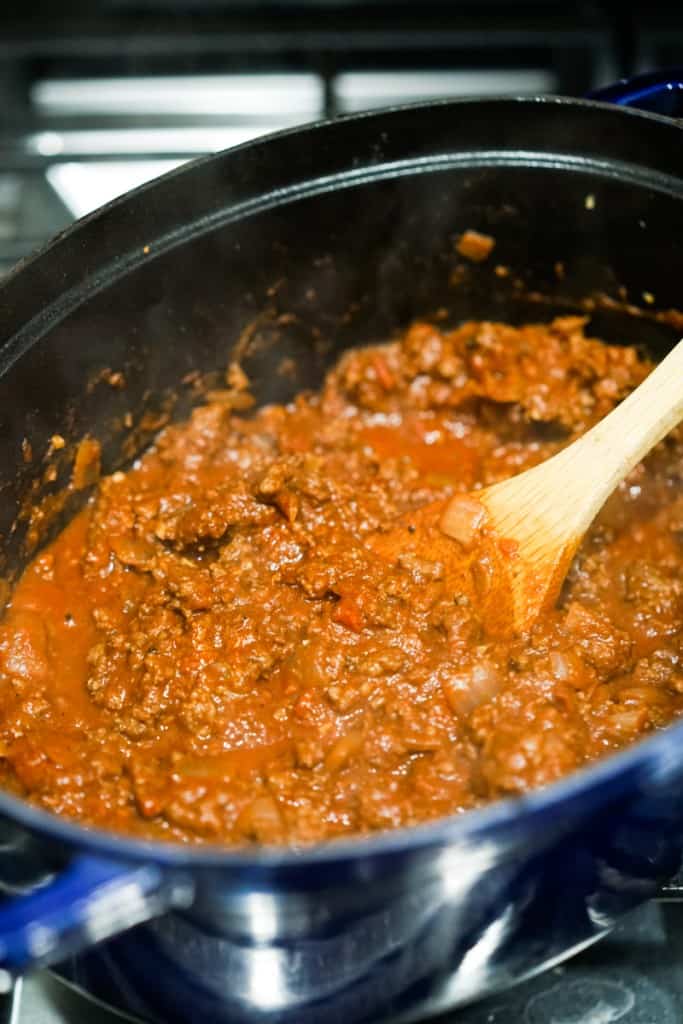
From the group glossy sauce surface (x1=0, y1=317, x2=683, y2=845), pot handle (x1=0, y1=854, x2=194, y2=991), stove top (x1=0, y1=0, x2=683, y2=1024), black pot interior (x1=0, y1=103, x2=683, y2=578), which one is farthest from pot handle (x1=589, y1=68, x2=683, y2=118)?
pot handle (x1=0, y1=854, x2=194, y2=991)

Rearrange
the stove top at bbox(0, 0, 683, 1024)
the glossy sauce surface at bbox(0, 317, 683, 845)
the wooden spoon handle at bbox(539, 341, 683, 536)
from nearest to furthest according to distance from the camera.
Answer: the glossy sauce surface at bbox(0, 317, 683, 845) → the wooden spoon handle at bbox(539, 341, 683, 536) → the stove top at bbox(0, 0, 683, 1024)

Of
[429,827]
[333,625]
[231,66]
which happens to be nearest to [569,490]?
[333,625]

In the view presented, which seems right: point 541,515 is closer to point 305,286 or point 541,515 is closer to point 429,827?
point 305,286

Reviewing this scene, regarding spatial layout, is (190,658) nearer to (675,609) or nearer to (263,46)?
(675,609)

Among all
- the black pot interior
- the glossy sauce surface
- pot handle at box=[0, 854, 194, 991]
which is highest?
the black pot interior

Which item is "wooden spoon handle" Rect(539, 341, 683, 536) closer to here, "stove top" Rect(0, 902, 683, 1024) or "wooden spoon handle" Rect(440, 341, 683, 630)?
→ "wooden spoon handle" Rect(440, 341, 683, 630)

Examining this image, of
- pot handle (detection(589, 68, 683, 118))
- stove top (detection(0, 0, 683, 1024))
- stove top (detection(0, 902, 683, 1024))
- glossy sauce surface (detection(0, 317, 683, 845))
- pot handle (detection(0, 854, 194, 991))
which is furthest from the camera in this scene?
stove top (detection(0, 0, 683, 1024))

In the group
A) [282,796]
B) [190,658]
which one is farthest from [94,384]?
[282,796]
